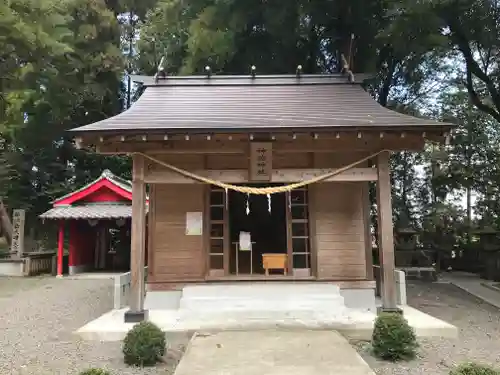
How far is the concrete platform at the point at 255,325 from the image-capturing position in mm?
6906

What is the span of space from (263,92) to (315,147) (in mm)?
2563

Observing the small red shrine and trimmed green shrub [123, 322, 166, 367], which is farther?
the small red shrine

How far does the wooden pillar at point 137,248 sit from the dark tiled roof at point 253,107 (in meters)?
0.87

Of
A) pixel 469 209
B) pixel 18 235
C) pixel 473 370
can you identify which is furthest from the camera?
pixel 469 209

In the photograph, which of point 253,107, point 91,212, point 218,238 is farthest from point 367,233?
point 91,212

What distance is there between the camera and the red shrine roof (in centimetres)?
1700

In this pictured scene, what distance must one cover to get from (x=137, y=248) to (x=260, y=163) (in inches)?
99.9

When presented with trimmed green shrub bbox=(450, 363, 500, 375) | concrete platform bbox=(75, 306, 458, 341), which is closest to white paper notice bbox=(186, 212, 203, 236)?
concrete platform bbox=(75, 306, 458, 341)

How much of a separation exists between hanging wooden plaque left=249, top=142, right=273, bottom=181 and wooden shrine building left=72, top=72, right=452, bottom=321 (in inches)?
0.7

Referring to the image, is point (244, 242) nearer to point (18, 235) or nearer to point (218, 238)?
point (218, 238)

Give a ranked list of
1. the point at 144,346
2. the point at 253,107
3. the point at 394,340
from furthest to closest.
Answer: the point at 253,107 → the point at 394,340 → the point at 144,346

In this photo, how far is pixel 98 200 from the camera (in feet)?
58.9

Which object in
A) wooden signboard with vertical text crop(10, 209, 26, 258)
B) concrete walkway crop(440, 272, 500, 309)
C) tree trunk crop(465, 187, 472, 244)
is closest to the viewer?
concrete walkway crop(440, 272, 500, 309)

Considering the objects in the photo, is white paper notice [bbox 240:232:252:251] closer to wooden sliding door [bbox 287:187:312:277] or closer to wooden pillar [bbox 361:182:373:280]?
wooden sliding door [bbox 287:187:312:277]
